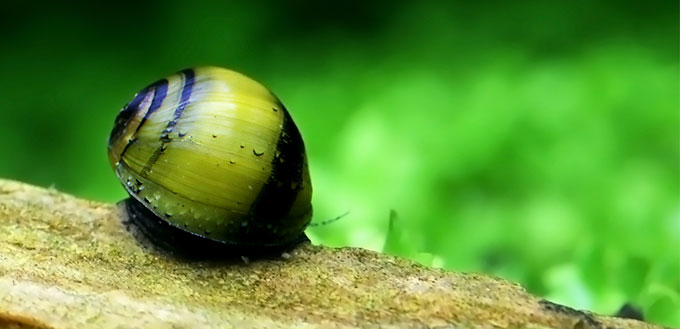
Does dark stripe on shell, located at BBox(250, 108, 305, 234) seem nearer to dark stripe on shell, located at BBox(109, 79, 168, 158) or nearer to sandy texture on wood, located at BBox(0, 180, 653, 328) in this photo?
sandy texture on wood, located at BBox(0, 180, 653, 328)

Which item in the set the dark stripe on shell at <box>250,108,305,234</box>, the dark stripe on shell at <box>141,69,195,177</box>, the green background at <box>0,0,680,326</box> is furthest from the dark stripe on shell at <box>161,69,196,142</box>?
the green background at <box>0,0,680,326</box>

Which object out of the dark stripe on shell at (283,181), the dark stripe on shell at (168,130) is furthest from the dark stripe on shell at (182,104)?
the dark stripe on shell at (283,181)

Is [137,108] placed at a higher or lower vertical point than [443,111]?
lower

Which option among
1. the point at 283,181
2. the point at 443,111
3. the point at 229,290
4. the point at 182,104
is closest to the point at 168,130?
the point at 182,104

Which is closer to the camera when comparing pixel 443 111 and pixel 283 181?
pixel 283 181

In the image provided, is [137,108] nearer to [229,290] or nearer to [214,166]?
[214,166]
